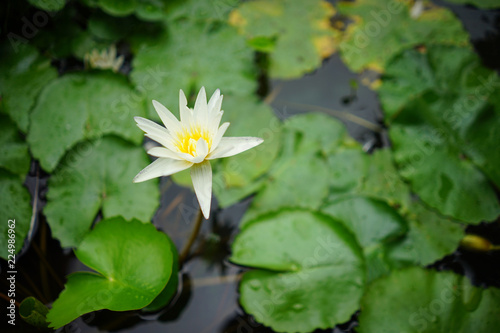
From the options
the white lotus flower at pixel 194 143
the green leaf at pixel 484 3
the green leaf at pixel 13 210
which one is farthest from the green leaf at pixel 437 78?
the green leaf at pixel 13 210

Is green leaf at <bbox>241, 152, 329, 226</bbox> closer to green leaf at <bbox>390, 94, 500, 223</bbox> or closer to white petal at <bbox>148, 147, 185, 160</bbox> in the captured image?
green leaf at <bbox>390, 94, 500, 223</bbox>

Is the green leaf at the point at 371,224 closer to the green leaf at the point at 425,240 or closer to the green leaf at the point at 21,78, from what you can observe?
the green leaf at the point at 425,240

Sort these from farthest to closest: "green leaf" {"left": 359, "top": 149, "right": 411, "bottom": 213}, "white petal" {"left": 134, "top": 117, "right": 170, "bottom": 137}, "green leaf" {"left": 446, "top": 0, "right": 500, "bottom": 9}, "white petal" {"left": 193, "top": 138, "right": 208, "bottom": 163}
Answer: "green leaf" {"left": 446, "top": 0, "right": 500, "bottom": 9} → "green leaf" {"left": 359, "top": 149, "right": 411, "bottom": 213} → "white petal" {"left": 134, "top": 117, "right": 170, "bottom": 137} → "white petal" {"left": 193, "top": 138, "right": 208, "bottom": 163}

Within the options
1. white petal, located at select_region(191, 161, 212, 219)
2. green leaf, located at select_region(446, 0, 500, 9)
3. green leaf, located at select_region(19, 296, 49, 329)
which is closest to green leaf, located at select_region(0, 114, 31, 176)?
green leaf, located at select_region(19, 296, 49, 329)

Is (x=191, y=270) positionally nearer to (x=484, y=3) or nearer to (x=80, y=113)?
(x=80, y=113)

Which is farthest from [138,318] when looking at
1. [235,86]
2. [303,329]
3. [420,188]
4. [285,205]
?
[420,188]

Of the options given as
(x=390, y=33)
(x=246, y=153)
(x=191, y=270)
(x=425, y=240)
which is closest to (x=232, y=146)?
(x=246, y=153)
